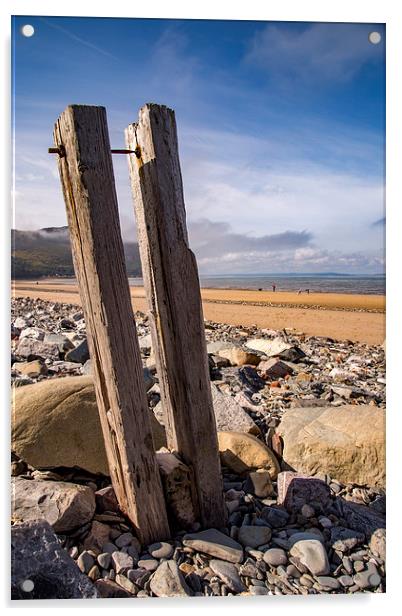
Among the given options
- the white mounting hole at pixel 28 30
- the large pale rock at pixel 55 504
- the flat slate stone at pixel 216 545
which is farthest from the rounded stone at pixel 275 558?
the white mounting hole at pixel 28 30

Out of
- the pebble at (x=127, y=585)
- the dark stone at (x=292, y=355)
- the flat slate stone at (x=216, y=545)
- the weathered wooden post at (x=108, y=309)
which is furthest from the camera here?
the dark stone at (x=292, y=355)

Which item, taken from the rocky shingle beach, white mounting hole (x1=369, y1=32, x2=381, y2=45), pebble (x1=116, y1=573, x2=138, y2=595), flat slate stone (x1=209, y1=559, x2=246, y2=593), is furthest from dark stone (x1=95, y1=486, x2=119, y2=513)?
white mounting hole (x1=369, y1=32, x2=381, y2=45)

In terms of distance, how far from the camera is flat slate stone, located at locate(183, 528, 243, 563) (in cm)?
264

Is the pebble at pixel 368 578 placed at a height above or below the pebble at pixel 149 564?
below

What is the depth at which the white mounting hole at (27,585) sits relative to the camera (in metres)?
2.55

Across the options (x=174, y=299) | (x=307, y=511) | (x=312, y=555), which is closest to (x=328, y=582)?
(x=312, y=555)

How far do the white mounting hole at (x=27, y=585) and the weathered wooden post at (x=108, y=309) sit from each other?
563mm

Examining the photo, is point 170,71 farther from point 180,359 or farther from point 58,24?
point 180,359

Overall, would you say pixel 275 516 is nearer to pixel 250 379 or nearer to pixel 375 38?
pixel 250 379

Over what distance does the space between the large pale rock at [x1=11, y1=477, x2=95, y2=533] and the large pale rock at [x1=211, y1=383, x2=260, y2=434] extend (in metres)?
1.41

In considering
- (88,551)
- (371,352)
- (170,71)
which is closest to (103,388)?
(88,551)

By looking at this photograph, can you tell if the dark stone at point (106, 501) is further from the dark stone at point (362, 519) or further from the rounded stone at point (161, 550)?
the dark stone at point (362, 519)

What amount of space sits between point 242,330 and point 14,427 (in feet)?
21.0
